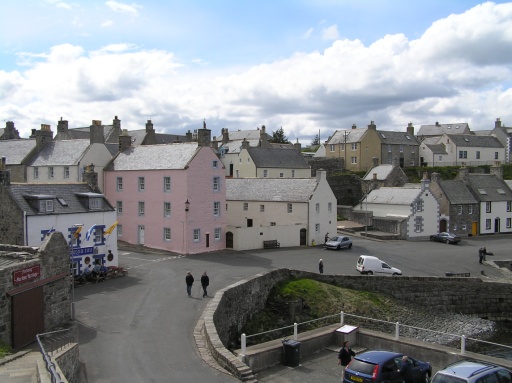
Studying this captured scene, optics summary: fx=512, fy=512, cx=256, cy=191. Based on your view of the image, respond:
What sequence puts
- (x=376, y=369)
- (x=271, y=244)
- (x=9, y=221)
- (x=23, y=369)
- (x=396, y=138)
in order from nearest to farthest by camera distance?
(x=23, y=369) → (x=376, y=369) → (x=9, y=221) → (x=271, y=244) → (x=396, y=138)

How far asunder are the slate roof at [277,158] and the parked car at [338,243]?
22.8 metres

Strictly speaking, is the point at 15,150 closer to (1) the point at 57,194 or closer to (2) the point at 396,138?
(1) the point at 57,194

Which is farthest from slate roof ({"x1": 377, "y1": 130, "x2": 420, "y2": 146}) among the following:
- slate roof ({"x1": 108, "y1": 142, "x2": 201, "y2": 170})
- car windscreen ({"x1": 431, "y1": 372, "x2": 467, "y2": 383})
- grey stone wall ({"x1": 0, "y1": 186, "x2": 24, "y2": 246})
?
car windscreen ({"x1": 431, "y1": 372, "x2": 467, "y2": 383})

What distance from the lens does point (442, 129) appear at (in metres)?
96.2

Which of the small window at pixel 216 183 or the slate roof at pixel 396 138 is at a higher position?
the slate roof at pixel 396 138

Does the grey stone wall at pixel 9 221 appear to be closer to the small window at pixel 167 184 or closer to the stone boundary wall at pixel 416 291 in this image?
the stone boundary wall at pixel 416 291

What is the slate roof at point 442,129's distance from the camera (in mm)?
95062

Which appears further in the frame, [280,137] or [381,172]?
[280,137]

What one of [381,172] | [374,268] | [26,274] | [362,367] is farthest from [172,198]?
[381,172]

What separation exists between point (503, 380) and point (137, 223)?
30.5 meters

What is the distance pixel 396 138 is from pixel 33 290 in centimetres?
6701

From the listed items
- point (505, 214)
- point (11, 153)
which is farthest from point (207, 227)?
point (505, 214)

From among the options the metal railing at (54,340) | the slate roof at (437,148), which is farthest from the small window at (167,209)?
the slate roof at (437,148)

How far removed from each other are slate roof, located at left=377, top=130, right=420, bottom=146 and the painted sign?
6313 centimetres
